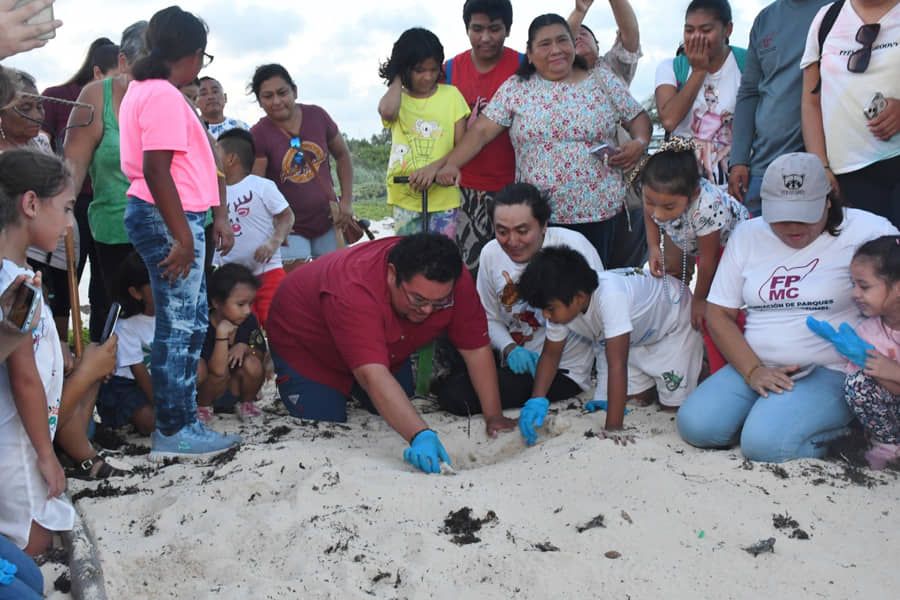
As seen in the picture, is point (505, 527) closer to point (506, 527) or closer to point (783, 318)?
point (506, 527)

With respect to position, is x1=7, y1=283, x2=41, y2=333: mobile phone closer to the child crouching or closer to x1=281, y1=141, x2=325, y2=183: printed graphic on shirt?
the child crouching

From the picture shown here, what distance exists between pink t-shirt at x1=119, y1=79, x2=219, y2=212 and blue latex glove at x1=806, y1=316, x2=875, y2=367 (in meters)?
2.10

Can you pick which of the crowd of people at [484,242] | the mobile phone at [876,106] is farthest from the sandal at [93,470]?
the mobile phone at [876,106]

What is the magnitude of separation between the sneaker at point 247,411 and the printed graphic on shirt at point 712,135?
2.23m

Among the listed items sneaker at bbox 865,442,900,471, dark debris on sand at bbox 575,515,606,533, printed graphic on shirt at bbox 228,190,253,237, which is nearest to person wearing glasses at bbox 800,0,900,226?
sneaker at bbox 865,442,900,471

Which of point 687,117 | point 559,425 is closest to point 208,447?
point 559,425

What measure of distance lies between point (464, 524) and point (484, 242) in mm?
1991

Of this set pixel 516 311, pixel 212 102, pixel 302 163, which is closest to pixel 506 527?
pixel 516 311

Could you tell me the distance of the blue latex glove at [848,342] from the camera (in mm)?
2660

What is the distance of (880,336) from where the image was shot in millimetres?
2699

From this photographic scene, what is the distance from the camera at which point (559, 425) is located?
321 centimetres

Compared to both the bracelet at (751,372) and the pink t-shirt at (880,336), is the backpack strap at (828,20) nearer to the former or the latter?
the pink t-shirt at (880,336)

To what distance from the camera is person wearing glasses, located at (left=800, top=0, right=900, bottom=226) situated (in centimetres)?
296

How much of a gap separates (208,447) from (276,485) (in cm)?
48
